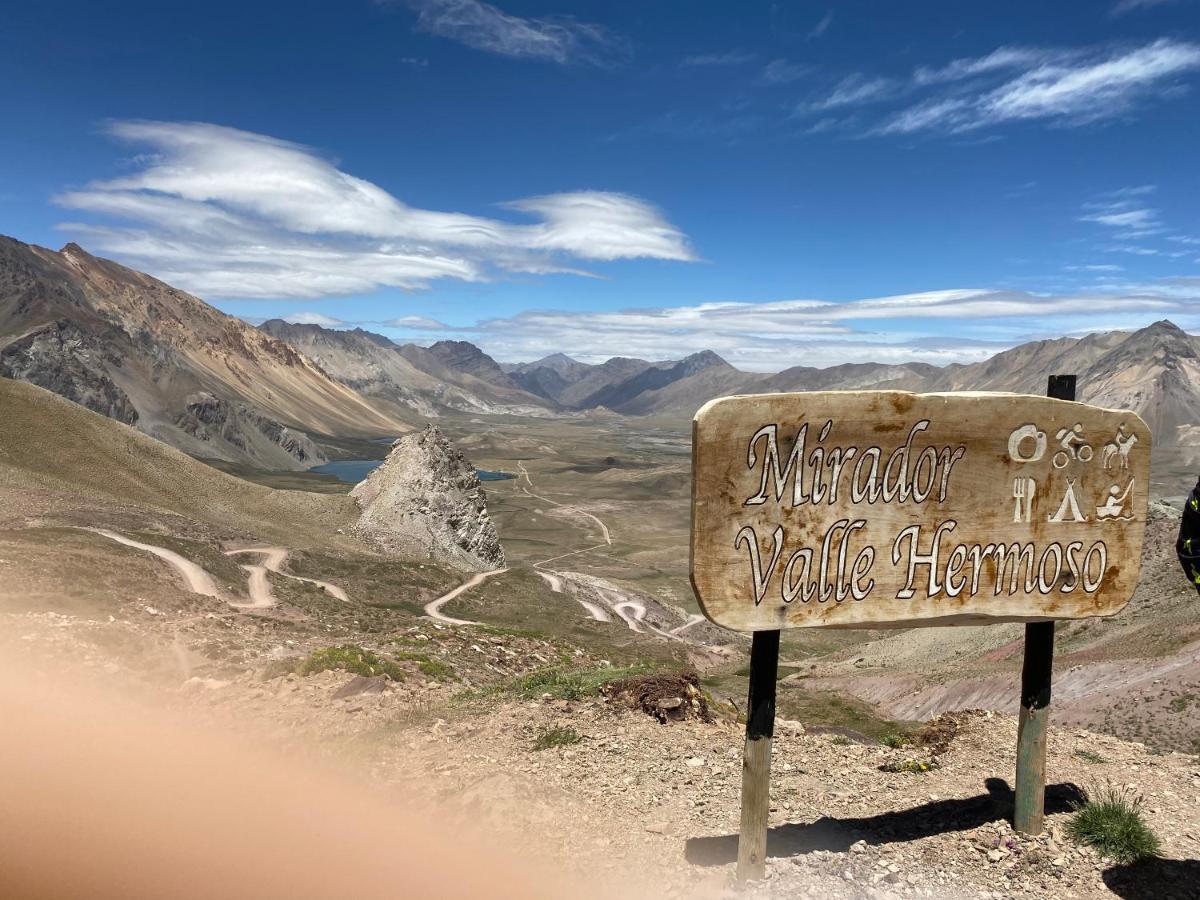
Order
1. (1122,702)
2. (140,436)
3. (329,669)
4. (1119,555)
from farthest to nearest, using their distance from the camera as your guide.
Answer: (140,436)
(1122,702)
(329,669)
(1119,555)

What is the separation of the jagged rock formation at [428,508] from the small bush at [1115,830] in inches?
2540

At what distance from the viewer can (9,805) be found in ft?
26.6

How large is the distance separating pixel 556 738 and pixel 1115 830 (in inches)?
306

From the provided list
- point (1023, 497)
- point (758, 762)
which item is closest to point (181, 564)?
point (758, 762)

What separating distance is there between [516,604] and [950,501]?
49676mm

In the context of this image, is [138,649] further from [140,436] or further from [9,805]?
[140,436]

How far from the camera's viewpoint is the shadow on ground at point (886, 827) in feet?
30.4

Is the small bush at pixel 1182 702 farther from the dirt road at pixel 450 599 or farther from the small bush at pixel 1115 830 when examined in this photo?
the dirt road at pixel 450 599

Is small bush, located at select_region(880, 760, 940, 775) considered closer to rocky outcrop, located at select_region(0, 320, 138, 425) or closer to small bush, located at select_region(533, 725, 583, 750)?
small bush, located at select_region(533, 725, 583, 750)

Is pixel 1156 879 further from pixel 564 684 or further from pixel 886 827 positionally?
pixel 564 684

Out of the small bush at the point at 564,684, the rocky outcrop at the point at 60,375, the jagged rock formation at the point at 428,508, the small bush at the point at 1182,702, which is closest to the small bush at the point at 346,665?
the small bush at the point at 564,684

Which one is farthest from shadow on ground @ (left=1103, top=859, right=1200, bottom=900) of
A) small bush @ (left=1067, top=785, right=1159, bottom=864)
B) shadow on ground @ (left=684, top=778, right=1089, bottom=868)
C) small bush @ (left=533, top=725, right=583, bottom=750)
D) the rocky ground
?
small bush @ (left=533, top=725, right=583, bottom=750)

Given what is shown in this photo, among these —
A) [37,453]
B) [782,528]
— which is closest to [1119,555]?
[782,528]

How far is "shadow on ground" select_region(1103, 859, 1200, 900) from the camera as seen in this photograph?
8312 mm
